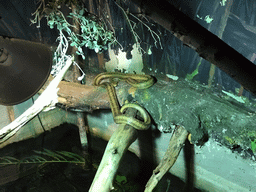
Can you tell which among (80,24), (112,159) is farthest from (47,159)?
(80,24)

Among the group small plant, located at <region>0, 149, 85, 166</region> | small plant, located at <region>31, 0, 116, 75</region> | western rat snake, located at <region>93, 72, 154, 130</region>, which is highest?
small plant, located at <region>31, 0, 116, 75</region>

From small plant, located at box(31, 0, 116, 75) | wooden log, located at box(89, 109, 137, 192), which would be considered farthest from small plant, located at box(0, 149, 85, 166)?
small plant, located at box(31, 0, 116, 75)

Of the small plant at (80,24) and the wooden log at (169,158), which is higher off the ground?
the small plant at (80,24)

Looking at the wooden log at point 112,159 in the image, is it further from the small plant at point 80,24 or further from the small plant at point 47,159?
the small plant at point 47,159

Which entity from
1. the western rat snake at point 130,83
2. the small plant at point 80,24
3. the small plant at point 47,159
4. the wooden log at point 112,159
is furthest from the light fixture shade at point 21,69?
the small plant at point 47,159

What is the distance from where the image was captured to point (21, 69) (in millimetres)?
1110

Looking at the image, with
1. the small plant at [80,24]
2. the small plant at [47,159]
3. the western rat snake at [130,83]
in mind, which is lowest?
the small plant at [47,159]

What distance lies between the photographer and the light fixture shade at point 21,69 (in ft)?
3.51

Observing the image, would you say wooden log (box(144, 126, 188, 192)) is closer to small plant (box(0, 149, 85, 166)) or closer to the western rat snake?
the western rat snake

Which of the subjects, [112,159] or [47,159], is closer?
[112,159]

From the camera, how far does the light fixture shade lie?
3.51 ft

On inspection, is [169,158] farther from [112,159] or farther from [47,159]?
[47,159]

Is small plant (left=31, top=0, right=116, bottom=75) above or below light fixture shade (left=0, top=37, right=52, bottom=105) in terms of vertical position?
above

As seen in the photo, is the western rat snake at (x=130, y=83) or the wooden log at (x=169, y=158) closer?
the wooden log at (x=169, y=158)
